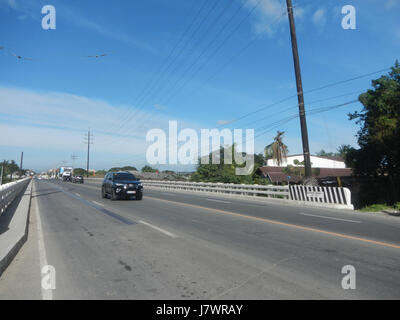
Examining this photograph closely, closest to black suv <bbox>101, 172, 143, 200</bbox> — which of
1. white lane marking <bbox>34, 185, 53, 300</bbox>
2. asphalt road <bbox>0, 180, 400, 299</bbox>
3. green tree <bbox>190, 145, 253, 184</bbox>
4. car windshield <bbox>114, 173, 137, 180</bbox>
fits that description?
car windshield <bbox>114, 173, 137, 180</bbox>

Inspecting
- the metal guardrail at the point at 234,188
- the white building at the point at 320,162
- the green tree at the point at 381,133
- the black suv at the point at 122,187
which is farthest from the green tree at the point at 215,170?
the black suv at the point at 122,187

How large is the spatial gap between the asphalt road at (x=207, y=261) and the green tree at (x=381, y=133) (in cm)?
1371

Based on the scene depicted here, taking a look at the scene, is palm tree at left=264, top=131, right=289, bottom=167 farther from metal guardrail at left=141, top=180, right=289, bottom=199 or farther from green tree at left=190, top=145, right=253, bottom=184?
metal guardrail at left=141, top=180, right=289, bottom=199

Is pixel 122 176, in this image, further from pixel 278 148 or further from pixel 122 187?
pixel 278 148

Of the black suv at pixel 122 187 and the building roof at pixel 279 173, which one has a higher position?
the building roof at pixel 279 173

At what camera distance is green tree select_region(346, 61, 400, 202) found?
20453 millimetres

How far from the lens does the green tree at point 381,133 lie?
20453 mm

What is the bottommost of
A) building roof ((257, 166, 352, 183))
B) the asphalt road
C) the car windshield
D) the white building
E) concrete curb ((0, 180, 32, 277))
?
the asphalt road

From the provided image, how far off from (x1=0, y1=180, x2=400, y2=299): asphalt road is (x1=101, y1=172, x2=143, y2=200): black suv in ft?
28.2

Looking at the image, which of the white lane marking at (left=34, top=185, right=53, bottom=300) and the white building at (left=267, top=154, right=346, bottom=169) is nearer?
the white lane marking at (left=34, top=185, right=53, bottom=300)

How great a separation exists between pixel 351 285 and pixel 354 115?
2886 centimetres

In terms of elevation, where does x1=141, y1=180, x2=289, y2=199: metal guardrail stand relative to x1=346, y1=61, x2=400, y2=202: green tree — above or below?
below

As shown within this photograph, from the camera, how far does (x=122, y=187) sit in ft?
58.9

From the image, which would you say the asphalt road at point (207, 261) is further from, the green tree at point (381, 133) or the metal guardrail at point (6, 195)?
the green tree at point (381, 133)
